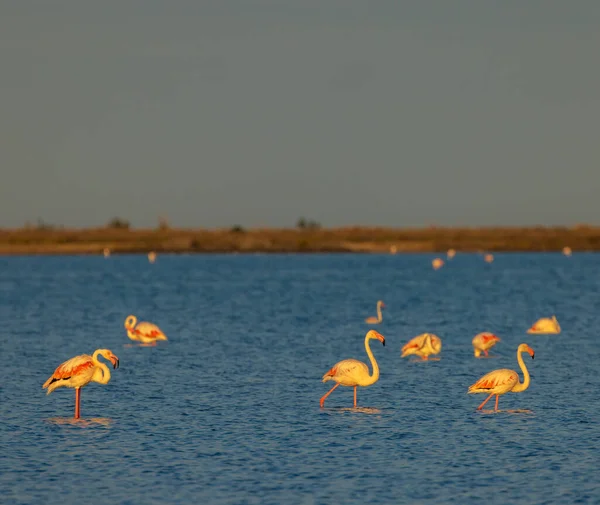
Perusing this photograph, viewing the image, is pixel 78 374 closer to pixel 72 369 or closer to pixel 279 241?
pixel 72 369

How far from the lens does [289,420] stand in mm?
20109

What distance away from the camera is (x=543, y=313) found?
48250 mm

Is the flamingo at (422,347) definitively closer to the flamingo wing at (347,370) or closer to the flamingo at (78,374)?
the flamingo wing at (347,370)

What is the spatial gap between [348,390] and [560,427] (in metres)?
6.01

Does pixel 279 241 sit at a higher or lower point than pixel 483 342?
→ higher

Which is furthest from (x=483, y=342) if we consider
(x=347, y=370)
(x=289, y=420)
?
(x=289, y=420)

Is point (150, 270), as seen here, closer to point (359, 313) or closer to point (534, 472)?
point (359, 313)

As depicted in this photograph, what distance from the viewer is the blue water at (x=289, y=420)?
15.3m

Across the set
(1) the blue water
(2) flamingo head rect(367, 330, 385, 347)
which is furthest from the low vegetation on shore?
(2) flamingo head rect(367, 330, 385, 347)

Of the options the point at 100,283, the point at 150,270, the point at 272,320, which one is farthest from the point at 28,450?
the point at 150,270

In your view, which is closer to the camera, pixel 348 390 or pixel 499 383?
pixel 499 383

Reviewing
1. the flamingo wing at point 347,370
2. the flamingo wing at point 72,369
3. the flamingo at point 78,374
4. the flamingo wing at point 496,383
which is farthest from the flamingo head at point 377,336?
the flamingo wing at point 72,369

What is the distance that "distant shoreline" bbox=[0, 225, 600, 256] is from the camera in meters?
141

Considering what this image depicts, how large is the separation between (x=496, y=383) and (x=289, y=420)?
4171 mm
